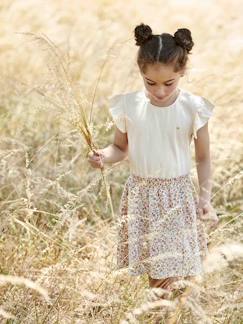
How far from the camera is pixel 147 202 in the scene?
9.27 feet

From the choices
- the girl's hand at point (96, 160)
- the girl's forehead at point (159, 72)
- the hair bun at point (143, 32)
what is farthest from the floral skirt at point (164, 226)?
the hair bun at point (143, 32)

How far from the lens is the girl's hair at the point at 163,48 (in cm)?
268

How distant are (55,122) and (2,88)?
0.42 meters

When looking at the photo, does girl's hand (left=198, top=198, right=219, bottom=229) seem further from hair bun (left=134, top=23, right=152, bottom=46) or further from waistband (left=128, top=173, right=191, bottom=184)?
hair bun (left=134, top=23, right=152, bottom=46)

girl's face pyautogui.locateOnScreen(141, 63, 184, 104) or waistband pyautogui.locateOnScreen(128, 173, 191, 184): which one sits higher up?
girl's face pyautogui.locateOnScreen(141, 63, 184, 104)

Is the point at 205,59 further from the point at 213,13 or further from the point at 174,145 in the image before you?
the point at 174,145

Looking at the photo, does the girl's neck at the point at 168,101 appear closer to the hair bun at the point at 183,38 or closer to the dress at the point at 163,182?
the dress at the point at 163,182

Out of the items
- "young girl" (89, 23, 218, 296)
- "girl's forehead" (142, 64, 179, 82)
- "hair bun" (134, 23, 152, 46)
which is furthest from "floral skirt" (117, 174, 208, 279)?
"hair bun" (134, 23, 152, 46)

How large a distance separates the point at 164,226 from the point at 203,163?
0.26m

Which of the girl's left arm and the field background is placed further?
the girl's left arm

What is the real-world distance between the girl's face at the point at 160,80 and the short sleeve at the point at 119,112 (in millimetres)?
165

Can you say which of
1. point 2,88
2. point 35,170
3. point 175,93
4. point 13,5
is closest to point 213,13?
point 13,5

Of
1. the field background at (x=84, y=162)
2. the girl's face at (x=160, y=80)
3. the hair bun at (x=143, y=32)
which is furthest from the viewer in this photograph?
the hair bun at (x=143, y=32)

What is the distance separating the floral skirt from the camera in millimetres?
2783
